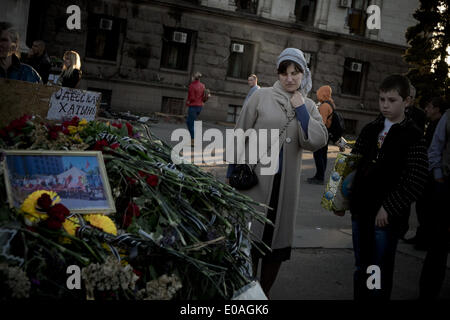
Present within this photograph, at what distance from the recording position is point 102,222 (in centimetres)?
194

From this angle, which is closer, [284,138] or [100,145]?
[100,145]

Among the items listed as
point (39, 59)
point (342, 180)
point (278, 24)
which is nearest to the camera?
point (342, 180)

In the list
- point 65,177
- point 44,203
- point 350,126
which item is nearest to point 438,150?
point 65,177

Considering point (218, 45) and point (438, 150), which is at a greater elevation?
point (218, 45)

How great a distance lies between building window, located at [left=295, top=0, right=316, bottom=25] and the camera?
22156 millimetres

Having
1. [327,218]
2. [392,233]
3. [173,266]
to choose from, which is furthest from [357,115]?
[173,266]

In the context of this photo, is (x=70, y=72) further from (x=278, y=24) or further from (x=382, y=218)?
(x=278, y=24)

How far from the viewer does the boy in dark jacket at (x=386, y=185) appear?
3.29 meters

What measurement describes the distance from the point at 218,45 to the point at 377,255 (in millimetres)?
17711

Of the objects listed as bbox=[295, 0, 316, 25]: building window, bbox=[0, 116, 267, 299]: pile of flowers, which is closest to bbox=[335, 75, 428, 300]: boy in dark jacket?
bbox=[0, 116, 267, 299]: pile of flowers

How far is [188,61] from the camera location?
20.3 m

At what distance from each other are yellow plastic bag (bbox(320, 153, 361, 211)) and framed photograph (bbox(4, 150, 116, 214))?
2.06m
